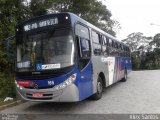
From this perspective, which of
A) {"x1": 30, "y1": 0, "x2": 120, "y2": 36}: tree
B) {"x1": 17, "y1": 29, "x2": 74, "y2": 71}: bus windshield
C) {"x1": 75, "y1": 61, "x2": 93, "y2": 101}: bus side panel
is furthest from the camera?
{"x1": 30, "y1": 0, "x2": 120, "y2": 36}: tree

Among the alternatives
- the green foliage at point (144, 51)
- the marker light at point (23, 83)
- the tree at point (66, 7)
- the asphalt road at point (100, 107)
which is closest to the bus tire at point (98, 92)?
the asphalt road at point (100, 107)

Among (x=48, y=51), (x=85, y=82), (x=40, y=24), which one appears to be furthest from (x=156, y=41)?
(x=48, y=51)

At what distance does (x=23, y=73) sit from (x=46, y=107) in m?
1.73

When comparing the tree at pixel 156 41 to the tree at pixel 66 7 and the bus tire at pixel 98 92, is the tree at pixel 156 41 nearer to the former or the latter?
the tree at pixel 66 7

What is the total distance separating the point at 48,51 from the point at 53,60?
0.33 metres

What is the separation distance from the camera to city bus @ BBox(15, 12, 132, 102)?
22.4ft

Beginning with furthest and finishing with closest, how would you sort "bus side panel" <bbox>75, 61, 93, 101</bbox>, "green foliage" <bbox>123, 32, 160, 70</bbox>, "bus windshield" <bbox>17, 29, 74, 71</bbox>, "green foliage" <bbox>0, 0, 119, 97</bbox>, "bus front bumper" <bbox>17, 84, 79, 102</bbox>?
"green foliage" <bbox>123, 32, 160, 70</bbox>
"green foliage" <bbox>0, 0, 119, 97</bbox>
"bus side panel" <bbox>75, 61, 93, 101</bbox>
"bus windshield" <bbox>17, 29, 74, 71</bbox>
"bus front bumper" <bbox>17, 84, 79, 102</bbox>

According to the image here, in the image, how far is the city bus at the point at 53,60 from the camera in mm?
6816

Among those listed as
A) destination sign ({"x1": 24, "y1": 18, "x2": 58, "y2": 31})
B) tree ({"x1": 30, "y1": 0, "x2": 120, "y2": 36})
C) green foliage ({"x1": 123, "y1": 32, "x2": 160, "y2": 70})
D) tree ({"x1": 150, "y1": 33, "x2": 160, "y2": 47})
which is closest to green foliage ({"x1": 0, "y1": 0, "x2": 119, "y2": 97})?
tree ({"x1": 30, "y1": 0, "x2": 120, "y2": 36})

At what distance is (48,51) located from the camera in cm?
702

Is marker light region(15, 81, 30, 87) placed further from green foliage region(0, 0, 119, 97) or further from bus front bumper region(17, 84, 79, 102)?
green foliage region(0, 0, 119, 97)

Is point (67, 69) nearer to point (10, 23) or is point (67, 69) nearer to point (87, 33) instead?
point (87, 33)

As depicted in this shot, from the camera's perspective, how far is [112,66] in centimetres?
1179

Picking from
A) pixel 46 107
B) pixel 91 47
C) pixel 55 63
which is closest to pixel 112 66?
pixel 91 47
